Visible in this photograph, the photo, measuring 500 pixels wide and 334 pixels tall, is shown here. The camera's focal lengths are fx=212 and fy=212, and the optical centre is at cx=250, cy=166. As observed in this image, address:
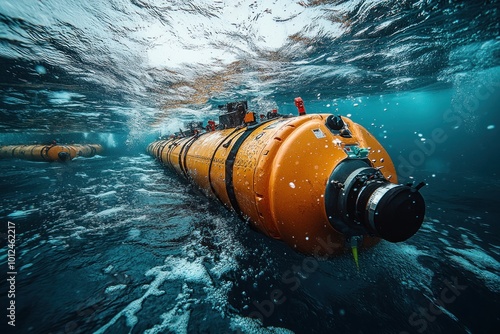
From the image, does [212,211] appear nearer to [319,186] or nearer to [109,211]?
[109,211]

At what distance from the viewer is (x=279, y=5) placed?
673cm

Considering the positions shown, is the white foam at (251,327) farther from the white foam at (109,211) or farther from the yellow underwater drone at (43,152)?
the yellow underwater drone at (43,152)

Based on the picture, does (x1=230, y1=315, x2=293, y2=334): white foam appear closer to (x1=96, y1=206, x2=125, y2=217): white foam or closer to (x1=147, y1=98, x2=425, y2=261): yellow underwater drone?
(x1=147, y1=98, x2=425, y2=261): yellow underwater drone

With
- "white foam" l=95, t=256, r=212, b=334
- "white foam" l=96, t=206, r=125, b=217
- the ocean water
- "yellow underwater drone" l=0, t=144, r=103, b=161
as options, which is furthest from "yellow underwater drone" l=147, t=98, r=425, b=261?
"yellow underwater drone" l=0, t=144, r=103, b=161

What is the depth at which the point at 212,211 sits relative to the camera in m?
5.98

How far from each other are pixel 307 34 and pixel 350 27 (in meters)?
1.69

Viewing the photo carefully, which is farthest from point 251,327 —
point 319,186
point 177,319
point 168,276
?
point 319,186

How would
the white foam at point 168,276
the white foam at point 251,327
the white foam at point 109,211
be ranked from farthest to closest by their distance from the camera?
1. the white foam at point 109,211
2. the white foam at point 168,276
3. the white foam at point 251,327

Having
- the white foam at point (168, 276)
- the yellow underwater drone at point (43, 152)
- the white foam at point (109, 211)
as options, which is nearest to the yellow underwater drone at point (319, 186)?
the white foam at point (168, 276)

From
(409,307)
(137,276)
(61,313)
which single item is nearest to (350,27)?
(409,307)

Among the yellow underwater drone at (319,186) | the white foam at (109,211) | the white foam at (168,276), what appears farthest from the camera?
the white foam at (109,211)

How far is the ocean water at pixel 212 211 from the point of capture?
269 cm

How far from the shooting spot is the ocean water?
8.82 ft

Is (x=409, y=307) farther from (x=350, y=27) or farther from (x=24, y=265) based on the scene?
(x=350, y=27)
